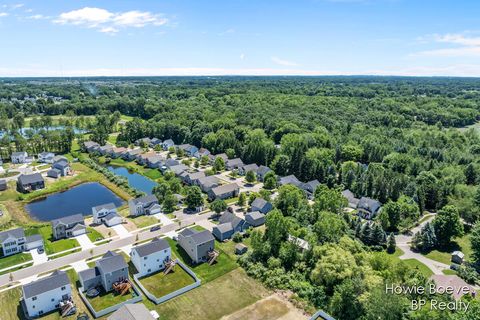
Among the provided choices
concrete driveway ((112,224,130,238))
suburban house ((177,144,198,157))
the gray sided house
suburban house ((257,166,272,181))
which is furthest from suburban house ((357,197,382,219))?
suburban house ((177,144,198,157))

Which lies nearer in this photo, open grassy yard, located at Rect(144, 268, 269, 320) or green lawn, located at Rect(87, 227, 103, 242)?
open grassy yard, located at Rect(144, 268, 269, 320)

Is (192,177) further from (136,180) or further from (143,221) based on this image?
(143,221)

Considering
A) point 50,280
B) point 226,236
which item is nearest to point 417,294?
point 226,236

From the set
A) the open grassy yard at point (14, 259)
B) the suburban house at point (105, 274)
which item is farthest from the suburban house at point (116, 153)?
the suburban house at point (105, 274)

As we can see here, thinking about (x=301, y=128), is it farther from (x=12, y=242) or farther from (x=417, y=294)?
(x=12, y=242)

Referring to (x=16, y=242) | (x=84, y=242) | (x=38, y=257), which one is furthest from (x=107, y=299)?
(x=16, y=242)

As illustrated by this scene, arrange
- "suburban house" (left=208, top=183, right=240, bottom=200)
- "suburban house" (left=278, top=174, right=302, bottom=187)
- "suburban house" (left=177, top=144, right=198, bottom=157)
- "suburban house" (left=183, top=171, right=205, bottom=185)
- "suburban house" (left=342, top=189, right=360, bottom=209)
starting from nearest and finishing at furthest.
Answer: "suburban house" (left=342, top=189, right=360, bottom=209) < "suburban house" (left=208, top=183, right=240, bottom=200) < "suburban house" (left=278, top=174, right=302, bottom=187) < "suburban house" (left=183, top=171, right=205, bottom=185) < "suburban house" (left=177, top=144, right=198, bottom=157)

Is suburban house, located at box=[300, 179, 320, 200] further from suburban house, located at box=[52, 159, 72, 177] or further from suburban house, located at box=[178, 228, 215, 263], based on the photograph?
suburban house, located at box=[52, 159, 72, 177]
